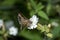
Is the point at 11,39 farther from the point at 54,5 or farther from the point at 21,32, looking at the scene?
the point at 54,5

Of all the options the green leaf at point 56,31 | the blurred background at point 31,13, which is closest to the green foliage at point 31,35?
the blurred background at point 31,13

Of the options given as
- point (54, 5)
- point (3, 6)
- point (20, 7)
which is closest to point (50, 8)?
point (54, 5)

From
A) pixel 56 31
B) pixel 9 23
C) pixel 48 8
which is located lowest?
pixel 56 31

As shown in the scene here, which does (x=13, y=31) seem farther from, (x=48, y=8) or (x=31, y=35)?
(x=48, y=8)

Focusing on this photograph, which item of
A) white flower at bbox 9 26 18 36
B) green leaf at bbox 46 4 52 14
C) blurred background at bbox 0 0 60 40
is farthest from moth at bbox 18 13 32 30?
green leaf at bbox 46 4 52 14

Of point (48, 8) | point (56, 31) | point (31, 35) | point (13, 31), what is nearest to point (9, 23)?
point (13, 31)

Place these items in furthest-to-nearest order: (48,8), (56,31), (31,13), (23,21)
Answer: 1. (48,8)
2. (31,13)
3. (56,31)
4. (23,21)

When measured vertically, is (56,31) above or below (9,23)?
below

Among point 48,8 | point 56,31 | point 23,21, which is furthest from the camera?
point 48,8

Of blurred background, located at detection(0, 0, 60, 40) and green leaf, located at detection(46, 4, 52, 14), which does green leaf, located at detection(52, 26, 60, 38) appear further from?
green leaf, located at detection(46, 4, 52, 14)
